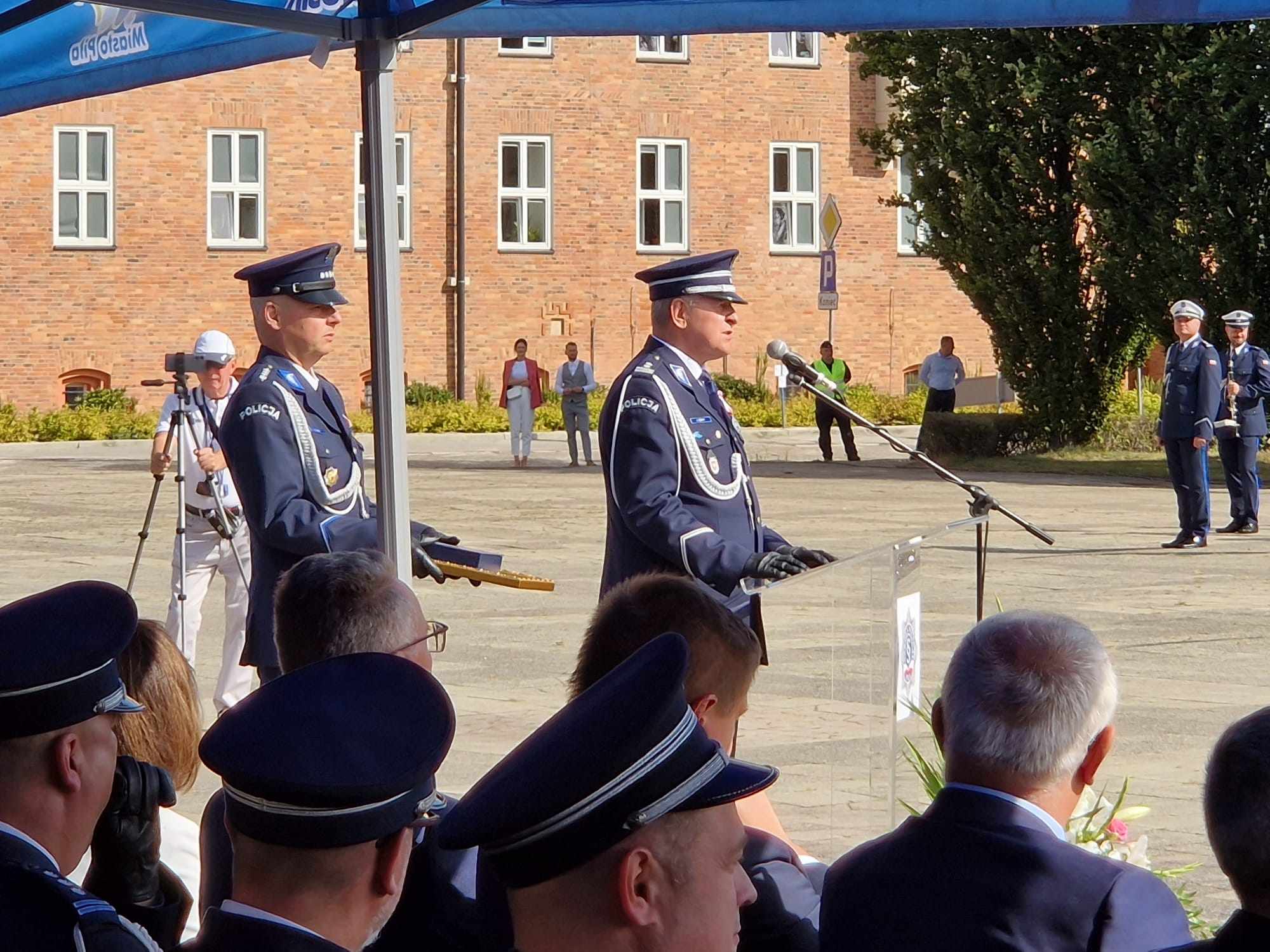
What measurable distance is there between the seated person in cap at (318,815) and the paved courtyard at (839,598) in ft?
8.06

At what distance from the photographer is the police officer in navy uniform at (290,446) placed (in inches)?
223

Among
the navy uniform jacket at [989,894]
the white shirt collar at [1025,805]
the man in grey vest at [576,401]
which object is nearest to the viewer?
the navy uniform jacket at [989,894]

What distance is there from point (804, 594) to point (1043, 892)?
2053mm

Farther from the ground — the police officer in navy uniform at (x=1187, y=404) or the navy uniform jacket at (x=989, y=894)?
the police officer in navy uniform at (x=1187, y=404)

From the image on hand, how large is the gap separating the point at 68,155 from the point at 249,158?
3490 millimetres

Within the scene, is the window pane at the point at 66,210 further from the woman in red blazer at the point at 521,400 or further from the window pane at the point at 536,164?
the woman in red blazer at the point at 521,400

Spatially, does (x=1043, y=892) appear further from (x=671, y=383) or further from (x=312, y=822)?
(x=671, y=383)

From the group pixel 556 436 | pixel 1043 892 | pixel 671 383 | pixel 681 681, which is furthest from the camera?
pixel 556 436

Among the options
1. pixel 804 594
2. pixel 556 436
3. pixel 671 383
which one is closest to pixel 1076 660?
pixel 804 594

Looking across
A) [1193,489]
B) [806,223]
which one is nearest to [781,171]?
[806,223]

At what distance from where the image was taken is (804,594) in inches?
196

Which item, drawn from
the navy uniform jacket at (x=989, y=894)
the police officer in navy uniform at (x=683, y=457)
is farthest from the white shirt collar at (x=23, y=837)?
the police officer in navy uniform at (x=683, y=457)

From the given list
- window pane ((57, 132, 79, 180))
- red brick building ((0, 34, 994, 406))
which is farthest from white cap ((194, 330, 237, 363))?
window pane ((57, 132, 79, 180))

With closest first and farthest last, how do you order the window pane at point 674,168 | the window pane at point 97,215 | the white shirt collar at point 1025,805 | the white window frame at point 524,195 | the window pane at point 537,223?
the white shirt collar at point 1025,805 → the window pane at point 97,215 → the white window frame at point 524,195 → the window pane at point 537,223 → the window pane at point 674,168
